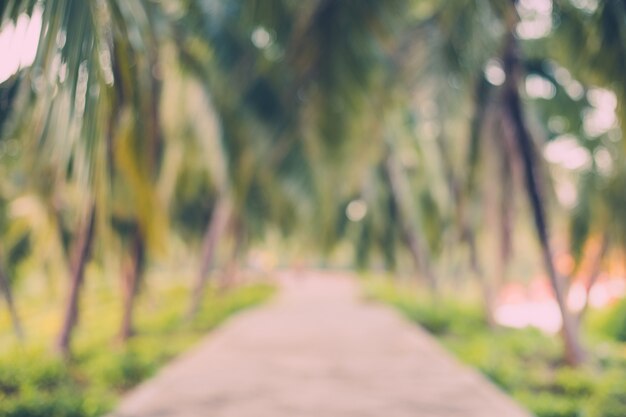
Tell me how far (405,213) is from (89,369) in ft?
18.2

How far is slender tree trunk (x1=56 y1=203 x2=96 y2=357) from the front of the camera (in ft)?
16.9

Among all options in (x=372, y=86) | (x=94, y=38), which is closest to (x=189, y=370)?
(x=372, y=86)

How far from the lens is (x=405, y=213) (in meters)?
9.77

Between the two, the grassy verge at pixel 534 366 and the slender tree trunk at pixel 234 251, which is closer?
the grassy verge at pixel 534 366

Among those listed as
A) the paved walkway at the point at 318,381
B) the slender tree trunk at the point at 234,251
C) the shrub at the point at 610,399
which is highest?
the slender tree trunk at the point at 234,251

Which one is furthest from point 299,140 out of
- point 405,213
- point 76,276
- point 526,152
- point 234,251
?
point 234,251

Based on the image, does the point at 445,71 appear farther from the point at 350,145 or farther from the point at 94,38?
the point at 94,38

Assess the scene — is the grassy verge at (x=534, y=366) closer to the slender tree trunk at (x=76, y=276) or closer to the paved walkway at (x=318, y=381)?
the paved walkway at (x=318, y=381)

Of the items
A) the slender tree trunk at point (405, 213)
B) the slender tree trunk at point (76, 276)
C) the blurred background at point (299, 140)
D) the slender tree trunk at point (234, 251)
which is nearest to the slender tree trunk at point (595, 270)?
the blurred background at point (299, 140)

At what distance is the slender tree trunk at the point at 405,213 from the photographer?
9203mm

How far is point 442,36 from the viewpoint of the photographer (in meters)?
4.97

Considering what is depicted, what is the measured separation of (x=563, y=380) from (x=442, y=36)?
276 cm

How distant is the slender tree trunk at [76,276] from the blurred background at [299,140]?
2 cm

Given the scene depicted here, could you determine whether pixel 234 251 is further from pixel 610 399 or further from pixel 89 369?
pixel 610 399
